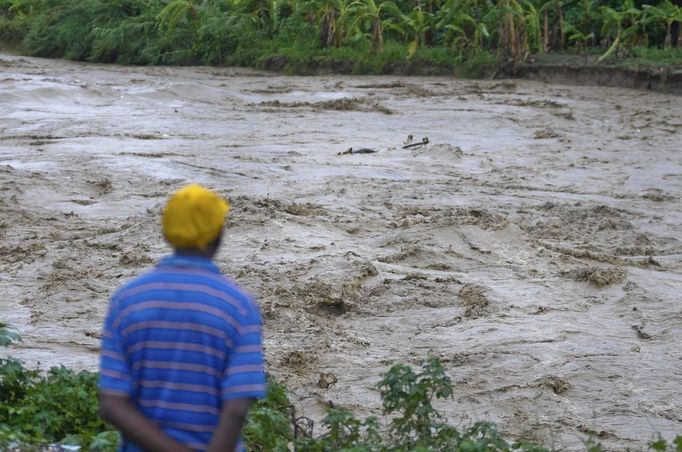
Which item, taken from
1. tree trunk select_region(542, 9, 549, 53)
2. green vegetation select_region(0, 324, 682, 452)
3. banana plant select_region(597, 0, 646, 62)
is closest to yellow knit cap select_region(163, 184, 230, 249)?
green vegetation select_region(0, 324, 682, 452)

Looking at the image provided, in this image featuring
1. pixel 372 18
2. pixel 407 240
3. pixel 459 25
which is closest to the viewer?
A: pixel 407 240

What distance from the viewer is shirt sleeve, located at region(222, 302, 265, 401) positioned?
10.0 feet

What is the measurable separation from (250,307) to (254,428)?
5.62 feet

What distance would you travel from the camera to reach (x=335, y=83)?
2205 centimetres

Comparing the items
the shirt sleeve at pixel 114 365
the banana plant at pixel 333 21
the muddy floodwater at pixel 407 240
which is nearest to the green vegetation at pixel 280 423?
the muddy floodwater at pixel 407 240

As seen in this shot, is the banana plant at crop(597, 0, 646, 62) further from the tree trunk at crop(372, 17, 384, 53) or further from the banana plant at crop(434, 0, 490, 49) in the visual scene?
the tree trunk at crop(372, 17, 384, 53)

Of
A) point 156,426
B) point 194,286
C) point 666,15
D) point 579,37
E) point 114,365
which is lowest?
point 579,37

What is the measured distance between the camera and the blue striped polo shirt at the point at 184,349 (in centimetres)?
307

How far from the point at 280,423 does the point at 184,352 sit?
69.2 inches

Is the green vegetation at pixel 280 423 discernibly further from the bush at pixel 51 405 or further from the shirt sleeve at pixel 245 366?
the shirt sleeve at pixel 245 366

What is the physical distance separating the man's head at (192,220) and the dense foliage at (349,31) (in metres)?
18.7

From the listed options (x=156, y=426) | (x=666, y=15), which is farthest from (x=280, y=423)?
(x=666, y=15)

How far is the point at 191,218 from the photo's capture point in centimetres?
312

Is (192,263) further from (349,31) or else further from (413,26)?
(349,31)
